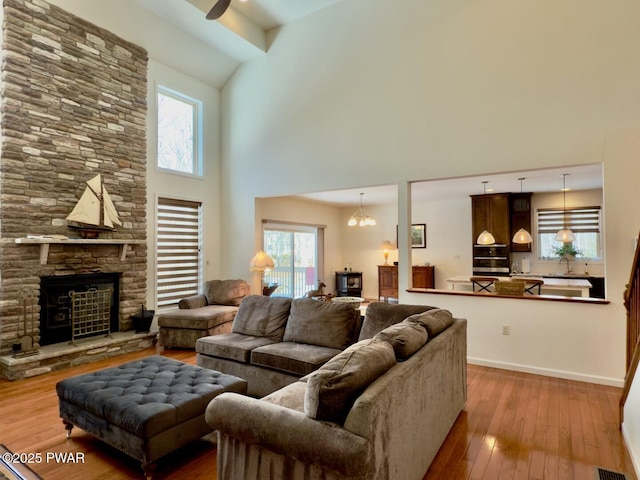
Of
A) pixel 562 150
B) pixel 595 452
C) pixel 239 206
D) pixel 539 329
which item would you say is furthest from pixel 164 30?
pixel 595 452

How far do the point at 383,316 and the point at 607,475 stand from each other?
180cm

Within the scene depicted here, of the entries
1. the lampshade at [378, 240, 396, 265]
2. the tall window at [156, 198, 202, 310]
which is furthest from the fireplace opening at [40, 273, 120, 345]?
the lampshade at [378, 240, 396, 265]

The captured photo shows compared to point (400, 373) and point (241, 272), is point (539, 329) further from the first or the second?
point (241, 272)

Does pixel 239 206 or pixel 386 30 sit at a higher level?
pixel 386 30

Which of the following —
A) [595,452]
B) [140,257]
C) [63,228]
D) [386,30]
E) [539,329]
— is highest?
[386,30]

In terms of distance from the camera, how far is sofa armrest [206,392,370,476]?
1.50 m

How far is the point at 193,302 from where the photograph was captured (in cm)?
567

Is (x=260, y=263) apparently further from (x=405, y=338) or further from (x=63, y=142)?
(x=405, y=338)

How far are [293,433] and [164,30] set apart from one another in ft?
20.4

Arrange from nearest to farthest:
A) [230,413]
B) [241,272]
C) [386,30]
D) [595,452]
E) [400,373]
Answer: [230,413] < [400,373] < [595,452] < [386,30] < [241,272]

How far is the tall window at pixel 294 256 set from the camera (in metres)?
8.15

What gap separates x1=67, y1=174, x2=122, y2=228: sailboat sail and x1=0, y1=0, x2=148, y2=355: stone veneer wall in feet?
0.44

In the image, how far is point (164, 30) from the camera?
221 inches

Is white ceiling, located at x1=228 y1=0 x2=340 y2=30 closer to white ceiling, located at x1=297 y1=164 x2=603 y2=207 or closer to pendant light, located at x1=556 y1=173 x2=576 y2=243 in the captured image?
white ceiling, located at x1=297 y1=164 x2=603 y2=207
